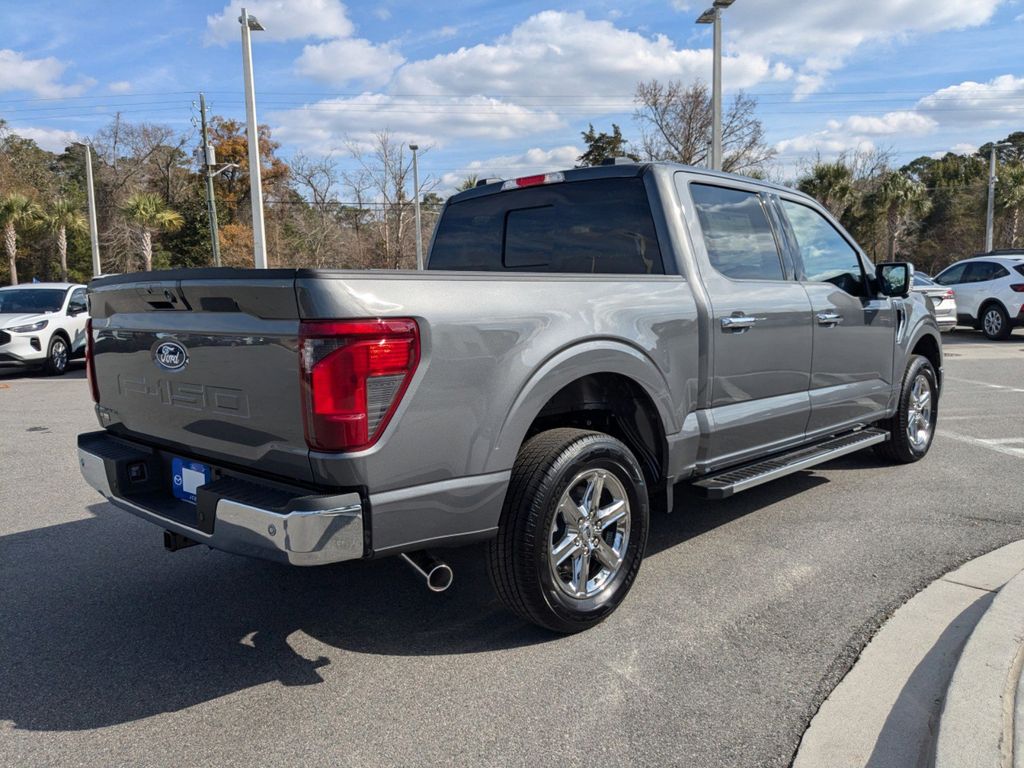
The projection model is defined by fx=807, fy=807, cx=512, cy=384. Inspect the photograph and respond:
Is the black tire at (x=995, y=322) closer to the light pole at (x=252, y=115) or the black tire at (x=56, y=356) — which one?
the light pole at (x=252, y=115)

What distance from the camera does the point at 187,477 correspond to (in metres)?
3.25

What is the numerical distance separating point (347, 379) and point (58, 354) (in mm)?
12932

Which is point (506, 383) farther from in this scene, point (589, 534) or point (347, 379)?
point (589, 534)

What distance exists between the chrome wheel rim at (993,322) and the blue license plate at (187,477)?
18.1 m

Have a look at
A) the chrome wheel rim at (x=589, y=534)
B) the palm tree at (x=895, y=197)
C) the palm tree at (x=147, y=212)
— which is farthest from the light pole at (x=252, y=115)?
the palm tree at (x=895, y=197)

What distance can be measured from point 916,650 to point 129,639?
322cm

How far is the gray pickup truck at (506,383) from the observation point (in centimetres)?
267

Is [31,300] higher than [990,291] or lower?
higher

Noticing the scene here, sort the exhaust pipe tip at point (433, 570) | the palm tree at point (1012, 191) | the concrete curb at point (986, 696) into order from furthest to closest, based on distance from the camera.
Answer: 1. the palm tree at point (1012, 191)
2. the exhaust pipe tip at point (433, 570)
3. the concrete curb at point (986, 696)

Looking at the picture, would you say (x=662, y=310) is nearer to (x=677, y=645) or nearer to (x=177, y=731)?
(x=677, y=645)

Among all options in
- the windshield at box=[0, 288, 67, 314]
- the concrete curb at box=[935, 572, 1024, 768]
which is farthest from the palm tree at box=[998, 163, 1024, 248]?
the concrete curb at box=[935, 572, 1024, 768]

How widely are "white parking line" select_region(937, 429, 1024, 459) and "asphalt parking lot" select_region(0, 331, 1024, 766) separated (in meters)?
1.71

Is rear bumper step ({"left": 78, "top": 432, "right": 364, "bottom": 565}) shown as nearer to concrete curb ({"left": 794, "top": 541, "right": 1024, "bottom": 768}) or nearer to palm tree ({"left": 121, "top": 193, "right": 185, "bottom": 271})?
concrete curb ({"left": 794, "top": 541, "right": 1024, "bottom": 768})

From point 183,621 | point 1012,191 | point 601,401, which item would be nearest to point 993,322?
point 601,401
